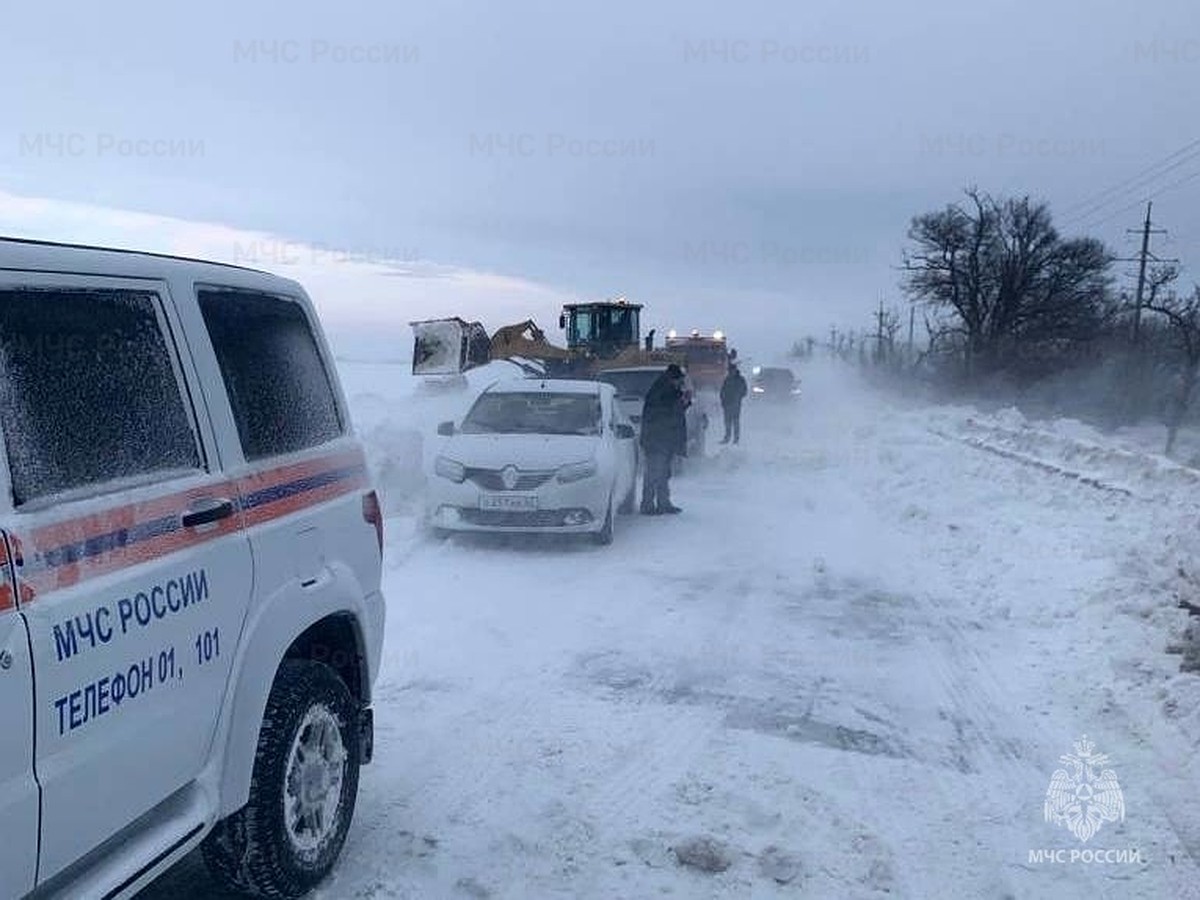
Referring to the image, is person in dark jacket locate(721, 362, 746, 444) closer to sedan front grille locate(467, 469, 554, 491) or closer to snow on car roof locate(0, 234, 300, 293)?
sedan front grille locate(467, 469, 554, 491)

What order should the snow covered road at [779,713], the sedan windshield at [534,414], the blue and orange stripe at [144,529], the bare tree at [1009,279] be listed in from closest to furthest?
the blue and orange stripe at [144,529] < the snow covered road at [779,713] < the sedan windshield at [534,414] < the bare tree at [1009,279]

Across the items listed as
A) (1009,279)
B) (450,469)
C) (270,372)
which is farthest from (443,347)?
(1009,279)

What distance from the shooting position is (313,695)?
11.5 ft

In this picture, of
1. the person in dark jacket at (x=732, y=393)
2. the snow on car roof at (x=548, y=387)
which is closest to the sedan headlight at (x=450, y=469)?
the snow on car roof at (x=548, y=387)

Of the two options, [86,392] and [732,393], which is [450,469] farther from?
[732,393]

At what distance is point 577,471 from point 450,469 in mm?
1216

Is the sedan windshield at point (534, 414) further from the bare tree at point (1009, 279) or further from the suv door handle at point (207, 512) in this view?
the bare tree at point (1009, 279)

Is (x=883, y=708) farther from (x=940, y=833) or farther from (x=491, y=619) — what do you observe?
(x=491, y=619)

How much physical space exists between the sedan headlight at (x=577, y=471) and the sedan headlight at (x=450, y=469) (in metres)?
0.93

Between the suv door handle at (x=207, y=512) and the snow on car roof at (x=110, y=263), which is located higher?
the snow on car roof at (x=110, y=263)

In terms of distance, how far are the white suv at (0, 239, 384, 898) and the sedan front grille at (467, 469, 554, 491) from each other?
553cm

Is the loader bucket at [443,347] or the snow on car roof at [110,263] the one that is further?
the loader bucket at [443,347]

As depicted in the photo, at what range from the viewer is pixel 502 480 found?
377 inches

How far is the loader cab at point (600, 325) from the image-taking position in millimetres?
26281
